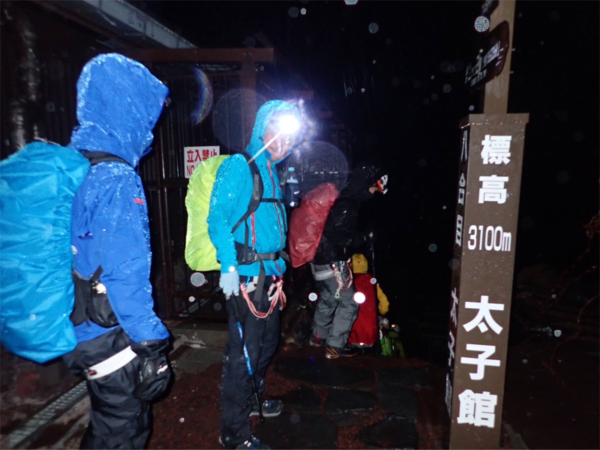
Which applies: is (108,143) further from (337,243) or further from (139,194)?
(337,243)

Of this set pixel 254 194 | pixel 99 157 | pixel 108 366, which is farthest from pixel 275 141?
pixel 108 366

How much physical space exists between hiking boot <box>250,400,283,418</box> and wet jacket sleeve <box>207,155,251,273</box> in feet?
A: 5.97

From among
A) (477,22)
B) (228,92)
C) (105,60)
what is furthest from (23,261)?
(228,92)

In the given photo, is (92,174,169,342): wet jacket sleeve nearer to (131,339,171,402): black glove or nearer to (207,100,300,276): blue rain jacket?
(131,339,171,402): black glove

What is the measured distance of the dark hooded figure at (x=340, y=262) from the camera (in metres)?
4.48

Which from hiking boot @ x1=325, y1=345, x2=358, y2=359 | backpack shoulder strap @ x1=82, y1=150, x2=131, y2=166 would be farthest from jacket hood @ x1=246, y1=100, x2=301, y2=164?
hiking boot @ x1=325, y1=345, x2=358, y2=359

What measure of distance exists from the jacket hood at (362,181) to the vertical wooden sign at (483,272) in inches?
70.1

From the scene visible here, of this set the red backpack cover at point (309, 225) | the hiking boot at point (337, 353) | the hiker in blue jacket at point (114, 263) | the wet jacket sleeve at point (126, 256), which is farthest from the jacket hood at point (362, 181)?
the wet jacket sleeve at point (126, 256)

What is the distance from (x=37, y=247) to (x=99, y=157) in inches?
21.2

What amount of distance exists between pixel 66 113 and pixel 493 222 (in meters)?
4.37

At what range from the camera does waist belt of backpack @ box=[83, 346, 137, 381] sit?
1.92m

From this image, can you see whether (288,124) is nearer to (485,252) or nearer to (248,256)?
(248,256)

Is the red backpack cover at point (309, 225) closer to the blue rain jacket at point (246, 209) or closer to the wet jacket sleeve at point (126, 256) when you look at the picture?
the blue rain jacket at point (246, 209)

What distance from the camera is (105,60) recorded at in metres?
1.92
